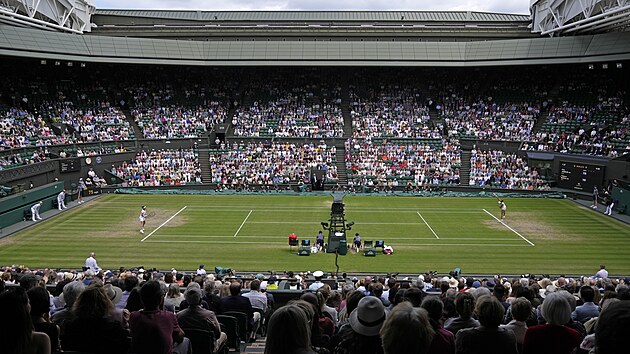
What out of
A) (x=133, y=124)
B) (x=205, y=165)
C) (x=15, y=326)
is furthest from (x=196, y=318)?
(x=133, y=124)

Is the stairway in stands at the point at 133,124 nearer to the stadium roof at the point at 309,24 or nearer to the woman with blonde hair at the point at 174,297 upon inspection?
the stadium roof at the point at 309,24

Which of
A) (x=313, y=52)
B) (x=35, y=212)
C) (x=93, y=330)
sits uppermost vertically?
(x=313, y=52)

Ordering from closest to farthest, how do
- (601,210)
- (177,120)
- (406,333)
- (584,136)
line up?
1. (406,333)
2. (601,210)
3. (584,136)
4. (177,120)

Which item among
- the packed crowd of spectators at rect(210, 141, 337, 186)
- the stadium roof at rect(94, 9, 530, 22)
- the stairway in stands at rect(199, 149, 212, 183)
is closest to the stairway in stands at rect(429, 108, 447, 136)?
the packed crowd of spectators at rect(210, 141, 337, 186)

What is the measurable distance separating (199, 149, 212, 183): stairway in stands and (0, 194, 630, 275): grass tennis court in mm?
5559

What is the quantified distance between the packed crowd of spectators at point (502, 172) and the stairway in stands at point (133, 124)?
30284 mm

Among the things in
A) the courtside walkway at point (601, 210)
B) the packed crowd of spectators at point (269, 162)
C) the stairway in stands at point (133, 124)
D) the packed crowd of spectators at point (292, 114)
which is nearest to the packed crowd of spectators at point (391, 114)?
the packed crowd of spectators at point (292, 114)

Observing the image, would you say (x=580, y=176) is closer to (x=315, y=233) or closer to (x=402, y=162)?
(x=402, y=162)

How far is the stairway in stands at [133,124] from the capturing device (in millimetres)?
49875

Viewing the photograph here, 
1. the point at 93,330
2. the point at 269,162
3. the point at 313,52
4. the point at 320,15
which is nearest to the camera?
the point at 93,330

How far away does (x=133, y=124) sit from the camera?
5125cm

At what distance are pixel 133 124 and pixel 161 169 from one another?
7571 mm

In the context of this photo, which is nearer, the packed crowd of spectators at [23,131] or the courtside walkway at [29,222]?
the courtside walkway at [29,222]

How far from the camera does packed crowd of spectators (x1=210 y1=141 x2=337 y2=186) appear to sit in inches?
1812
